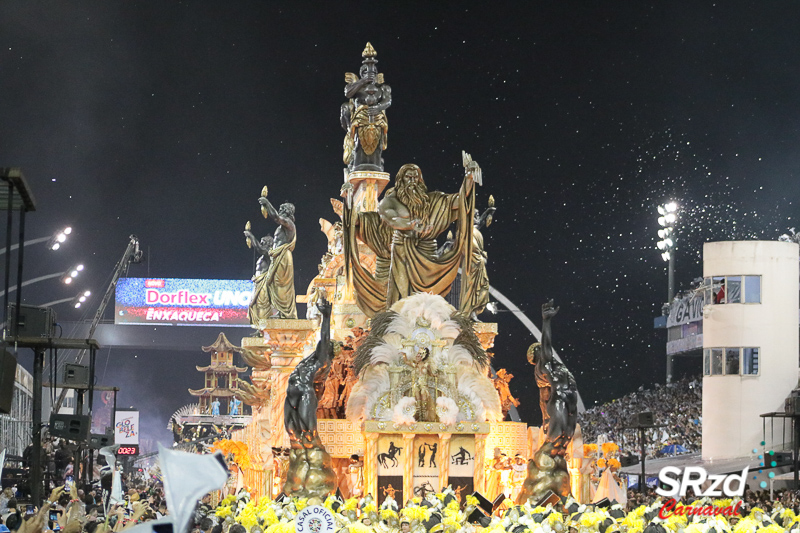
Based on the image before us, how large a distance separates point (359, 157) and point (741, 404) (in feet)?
43.2

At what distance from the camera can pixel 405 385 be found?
2117 centimetres

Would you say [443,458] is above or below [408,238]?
below

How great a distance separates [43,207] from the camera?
130 ft

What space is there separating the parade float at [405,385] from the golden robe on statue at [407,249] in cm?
3

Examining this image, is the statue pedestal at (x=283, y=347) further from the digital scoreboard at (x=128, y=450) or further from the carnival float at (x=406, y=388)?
the digital scoreboard at (x=128, y=450)

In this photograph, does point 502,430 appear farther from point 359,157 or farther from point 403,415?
point 359,157

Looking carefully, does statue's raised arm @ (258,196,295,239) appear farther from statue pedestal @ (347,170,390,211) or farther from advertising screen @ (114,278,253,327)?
advertising screen @ (114,278,253,327)

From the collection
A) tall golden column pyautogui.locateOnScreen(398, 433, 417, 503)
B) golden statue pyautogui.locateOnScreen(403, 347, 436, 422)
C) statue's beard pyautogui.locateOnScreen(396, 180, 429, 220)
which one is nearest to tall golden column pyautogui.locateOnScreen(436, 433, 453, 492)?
golden statue pyautogui.locateOnScreen(403, 347, 436, 422)

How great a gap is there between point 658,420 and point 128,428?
58.8ft

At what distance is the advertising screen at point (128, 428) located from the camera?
3244cm

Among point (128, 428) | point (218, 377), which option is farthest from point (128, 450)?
point (218, 377)

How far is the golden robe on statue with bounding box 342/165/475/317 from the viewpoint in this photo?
23078 millimetres

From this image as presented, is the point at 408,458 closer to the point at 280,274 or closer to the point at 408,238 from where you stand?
the point at 408,238

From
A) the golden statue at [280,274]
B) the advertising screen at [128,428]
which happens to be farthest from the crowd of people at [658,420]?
the advertising screen at [128,428]
